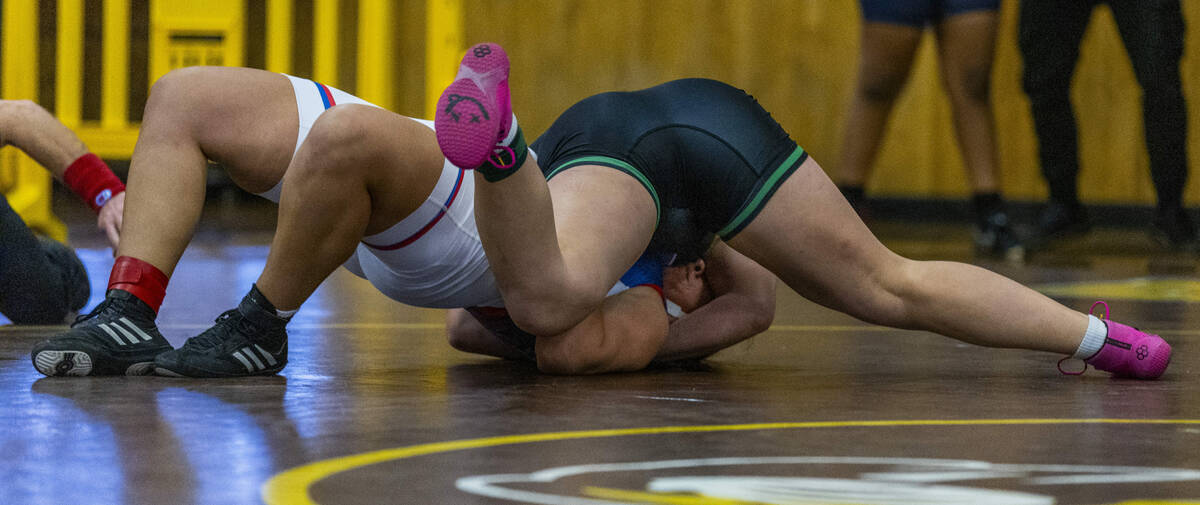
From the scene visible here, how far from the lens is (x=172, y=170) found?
209cm

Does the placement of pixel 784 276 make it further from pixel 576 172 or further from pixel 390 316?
pixel 390 316

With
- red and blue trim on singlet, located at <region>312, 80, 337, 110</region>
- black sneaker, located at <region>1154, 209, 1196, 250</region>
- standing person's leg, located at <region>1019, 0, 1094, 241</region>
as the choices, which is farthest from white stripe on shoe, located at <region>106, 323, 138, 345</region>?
black sneaker, located at <region>1154, 209, 1196, 250</region>

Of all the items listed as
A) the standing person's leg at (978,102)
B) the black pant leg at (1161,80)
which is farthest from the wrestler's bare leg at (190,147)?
the black pant leg at (1161,80)

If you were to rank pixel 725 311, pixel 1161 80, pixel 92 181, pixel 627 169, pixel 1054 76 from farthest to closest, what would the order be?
1. pixel 1054 76
2. pixel 1161 80
3. pixel 92 181
4. pixel 725 311
5. pixel 627 169

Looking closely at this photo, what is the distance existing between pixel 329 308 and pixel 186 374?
1263 millimetres

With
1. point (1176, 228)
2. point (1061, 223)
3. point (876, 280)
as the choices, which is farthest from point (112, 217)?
point (1176, 228)

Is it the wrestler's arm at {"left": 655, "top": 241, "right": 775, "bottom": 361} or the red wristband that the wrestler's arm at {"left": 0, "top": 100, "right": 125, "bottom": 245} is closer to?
the red wristband

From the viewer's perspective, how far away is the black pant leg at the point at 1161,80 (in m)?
4.80

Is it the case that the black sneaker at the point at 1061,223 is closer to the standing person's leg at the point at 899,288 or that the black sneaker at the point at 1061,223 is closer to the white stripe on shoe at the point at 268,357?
the standing person's leg at the point at 899,288

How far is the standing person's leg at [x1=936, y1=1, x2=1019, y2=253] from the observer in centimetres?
499

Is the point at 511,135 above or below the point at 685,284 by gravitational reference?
above

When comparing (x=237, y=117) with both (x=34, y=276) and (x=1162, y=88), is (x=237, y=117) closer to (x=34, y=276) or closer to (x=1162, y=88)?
(x=34, y=276)

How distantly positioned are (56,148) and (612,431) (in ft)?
4.11

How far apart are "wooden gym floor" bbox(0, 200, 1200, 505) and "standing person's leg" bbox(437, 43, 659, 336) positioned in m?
0.12
